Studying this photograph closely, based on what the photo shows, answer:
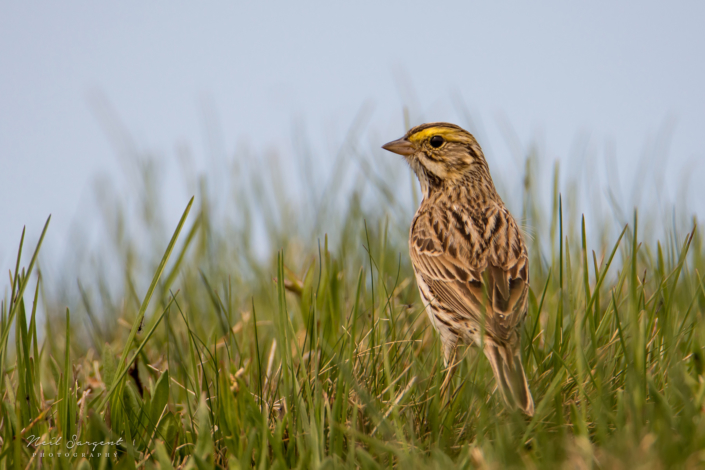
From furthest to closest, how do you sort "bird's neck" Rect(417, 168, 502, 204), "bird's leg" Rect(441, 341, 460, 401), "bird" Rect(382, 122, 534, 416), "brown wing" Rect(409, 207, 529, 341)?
"bird's neck" Rect(417, 168, 502, 204) < "brown wing" Rect(409, 207, 529, 341) < "bird" Rect(382, 122, 534, 416) < "bird's leg" Rect(441, 341, 460, 401)

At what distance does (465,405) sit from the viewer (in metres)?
3.63

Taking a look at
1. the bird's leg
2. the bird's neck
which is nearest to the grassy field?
the bird's leg

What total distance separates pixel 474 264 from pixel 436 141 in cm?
169

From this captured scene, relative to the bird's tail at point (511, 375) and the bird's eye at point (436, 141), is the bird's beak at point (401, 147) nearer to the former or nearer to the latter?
the bird's eye at point (436, 141)

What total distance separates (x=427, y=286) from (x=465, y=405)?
5.17 ft

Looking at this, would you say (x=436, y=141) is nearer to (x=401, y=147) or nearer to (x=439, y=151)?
(x=439, y=151)

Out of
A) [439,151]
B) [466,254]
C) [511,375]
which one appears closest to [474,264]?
[466,254]

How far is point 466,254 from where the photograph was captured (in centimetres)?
516

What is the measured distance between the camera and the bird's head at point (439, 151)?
20.7 feet

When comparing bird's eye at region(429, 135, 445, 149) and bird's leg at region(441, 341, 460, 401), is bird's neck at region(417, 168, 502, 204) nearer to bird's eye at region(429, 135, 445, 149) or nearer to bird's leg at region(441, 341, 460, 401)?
bird's eye at region(429, 135, 445, 149)

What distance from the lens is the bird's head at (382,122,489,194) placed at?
6324mm

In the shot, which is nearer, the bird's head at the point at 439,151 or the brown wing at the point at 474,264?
the brown wing at the point at 474,264

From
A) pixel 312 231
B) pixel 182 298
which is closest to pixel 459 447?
pixel 182 298

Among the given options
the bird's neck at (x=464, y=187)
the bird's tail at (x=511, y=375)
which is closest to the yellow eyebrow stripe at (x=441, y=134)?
the bird's neck at (x=464, y=187)
